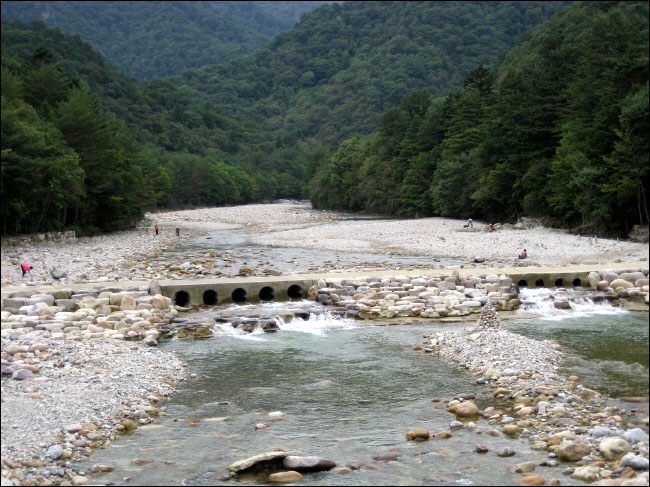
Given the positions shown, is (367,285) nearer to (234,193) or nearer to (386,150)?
(386,150)

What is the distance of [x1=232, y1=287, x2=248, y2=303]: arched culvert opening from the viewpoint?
83.1 feet

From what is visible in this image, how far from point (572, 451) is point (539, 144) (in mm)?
50433

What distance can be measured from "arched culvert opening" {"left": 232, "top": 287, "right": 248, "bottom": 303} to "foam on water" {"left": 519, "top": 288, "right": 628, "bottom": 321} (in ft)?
35.7

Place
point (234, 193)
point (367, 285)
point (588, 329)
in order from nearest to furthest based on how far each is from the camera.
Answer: point (588, 329) < point (367, 285) < point (234, 193)

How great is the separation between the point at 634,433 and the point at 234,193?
14440 centimetres

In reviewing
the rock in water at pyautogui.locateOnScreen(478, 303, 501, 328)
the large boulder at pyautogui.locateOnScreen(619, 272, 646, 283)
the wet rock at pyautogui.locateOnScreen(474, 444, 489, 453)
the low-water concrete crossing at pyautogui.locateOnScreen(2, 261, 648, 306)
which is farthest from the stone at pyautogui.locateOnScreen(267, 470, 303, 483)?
the large boulder at pyautogui.locateOnScreen(619, 272, 646, 283)

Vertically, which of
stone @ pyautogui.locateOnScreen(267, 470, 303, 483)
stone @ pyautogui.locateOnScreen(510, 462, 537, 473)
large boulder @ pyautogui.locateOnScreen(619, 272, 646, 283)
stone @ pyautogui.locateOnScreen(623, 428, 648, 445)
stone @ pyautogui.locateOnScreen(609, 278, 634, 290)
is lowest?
stone @ pyautogui.locateOnScreen(267, 470, 303, 483)

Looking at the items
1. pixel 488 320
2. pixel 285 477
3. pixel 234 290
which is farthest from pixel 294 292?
pixel 285 477

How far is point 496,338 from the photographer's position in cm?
1697

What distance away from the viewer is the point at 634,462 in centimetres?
913

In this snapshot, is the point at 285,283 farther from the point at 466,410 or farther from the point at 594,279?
the point at 466,410

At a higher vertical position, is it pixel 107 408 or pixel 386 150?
pixel 386 150

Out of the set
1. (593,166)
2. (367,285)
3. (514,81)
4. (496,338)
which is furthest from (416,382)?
(514,81)

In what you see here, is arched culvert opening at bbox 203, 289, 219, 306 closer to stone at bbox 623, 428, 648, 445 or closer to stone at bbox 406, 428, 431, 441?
stone at bbox 406, 428, 431, 441
